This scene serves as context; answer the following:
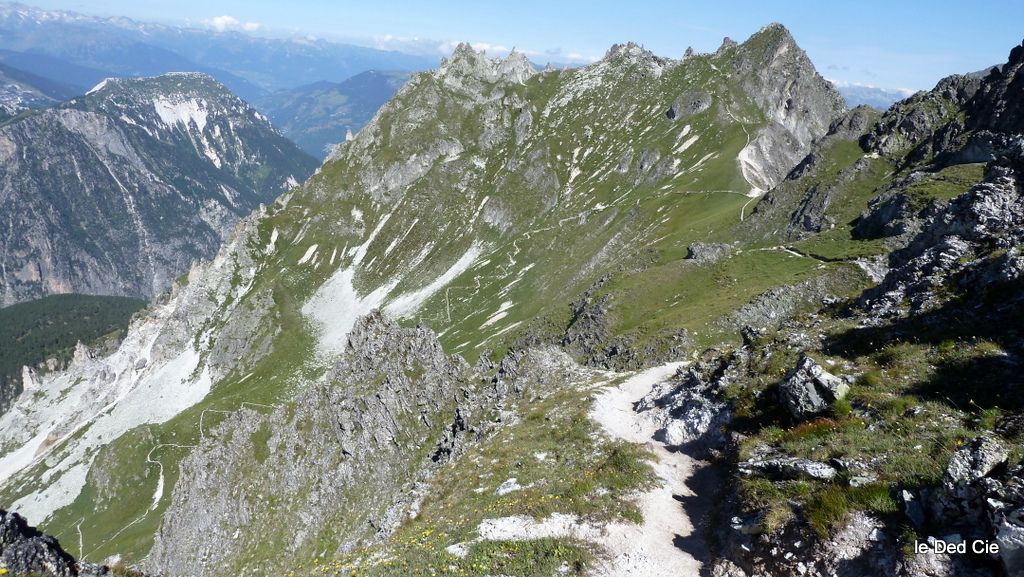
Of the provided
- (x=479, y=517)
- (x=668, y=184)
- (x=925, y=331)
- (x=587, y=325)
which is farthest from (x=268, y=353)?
(x=925, y=331)

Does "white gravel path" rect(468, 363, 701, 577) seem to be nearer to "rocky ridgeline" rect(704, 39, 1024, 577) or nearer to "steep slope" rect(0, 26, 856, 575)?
"steep slope" rect(0, 26, 856, 575)

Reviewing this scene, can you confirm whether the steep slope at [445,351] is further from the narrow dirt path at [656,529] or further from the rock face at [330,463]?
the narrow dirt path at [656,529]

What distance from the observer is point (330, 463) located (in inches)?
2677

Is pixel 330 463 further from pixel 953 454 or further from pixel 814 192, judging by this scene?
pixel 814 192

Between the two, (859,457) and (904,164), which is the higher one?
(904,164)

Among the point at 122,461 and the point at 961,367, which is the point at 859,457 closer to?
the point at 961,367

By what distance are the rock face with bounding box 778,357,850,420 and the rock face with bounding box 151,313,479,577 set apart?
3082 cm

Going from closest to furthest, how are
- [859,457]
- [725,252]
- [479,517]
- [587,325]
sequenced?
[859,457], [479,517], [587,325], [725,252]

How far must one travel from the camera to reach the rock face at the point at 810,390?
24.0 m

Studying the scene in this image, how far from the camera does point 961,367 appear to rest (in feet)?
74.0

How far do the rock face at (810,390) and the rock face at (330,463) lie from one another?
3082 cm

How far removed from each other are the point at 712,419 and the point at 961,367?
39.4 ft

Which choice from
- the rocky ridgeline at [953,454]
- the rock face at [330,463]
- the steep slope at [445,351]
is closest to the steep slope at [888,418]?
the rocky ridgeline at [953,454]

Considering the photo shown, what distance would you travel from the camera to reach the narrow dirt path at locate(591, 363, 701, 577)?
19125 mm
